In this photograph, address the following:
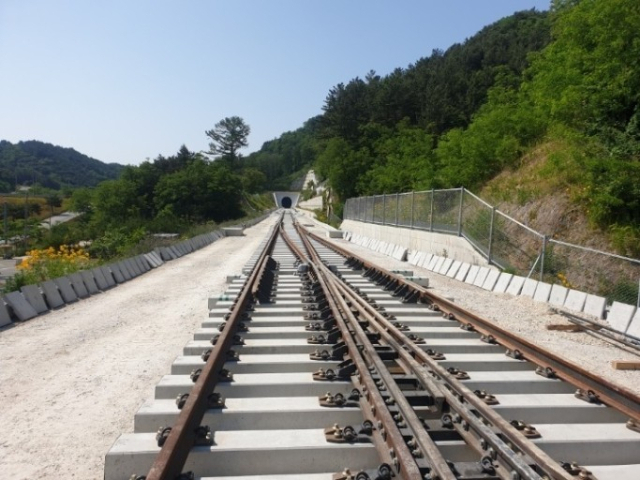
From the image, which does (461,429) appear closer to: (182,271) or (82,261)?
(182,271)

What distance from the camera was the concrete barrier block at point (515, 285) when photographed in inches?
441

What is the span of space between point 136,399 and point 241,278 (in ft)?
19.6

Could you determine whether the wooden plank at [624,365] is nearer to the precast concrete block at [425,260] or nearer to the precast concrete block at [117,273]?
the precast concrete block at [425,260]

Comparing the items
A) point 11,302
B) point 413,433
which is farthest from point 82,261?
point 413,433

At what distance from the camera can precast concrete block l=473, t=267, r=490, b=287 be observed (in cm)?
1287

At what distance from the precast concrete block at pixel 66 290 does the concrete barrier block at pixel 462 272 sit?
394 inches

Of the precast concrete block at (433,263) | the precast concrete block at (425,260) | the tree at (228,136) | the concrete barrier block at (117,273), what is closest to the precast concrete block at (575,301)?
the precast concrete block at (433,263)

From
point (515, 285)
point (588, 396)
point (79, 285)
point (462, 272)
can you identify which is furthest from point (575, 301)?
point (79, 285)

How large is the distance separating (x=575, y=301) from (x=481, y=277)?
138 inches

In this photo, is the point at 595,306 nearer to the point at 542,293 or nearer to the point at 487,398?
the point at 542,293

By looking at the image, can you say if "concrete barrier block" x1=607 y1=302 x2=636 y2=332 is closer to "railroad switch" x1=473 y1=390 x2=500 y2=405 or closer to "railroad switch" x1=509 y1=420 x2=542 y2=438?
"railroad switch" x1=473 y1=390 x2=500 y2=405

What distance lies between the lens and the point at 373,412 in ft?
12.0

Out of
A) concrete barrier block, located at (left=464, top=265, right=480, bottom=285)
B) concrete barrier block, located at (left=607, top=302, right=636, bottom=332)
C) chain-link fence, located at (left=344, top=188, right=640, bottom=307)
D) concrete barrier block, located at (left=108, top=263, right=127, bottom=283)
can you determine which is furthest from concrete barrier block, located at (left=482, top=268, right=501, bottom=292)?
concrete barrier block, located at (left=108, top=263, right=127, bottom=283)

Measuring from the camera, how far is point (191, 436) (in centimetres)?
326
